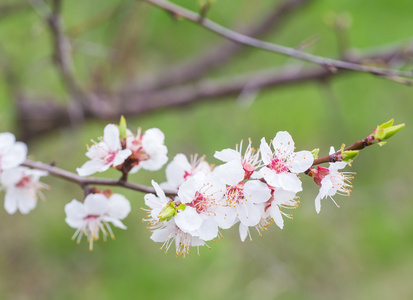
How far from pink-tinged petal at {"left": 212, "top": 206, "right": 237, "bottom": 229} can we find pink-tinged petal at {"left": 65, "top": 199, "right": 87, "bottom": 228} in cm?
37

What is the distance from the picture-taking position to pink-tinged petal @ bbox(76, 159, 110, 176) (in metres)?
1.08

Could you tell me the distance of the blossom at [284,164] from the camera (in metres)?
0.95

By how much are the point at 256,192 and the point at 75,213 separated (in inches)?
19.2

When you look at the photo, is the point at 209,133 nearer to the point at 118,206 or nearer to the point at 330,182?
the point at 118,206

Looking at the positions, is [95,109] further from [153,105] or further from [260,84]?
[260,84]

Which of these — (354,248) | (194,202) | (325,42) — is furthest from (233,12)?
(194,202)

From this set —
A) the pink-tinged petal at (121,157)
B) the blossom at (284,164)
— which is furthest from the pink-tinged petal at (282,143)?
the pink-tinged petal at (121,157)

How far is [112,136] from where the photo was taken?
1.12 meters

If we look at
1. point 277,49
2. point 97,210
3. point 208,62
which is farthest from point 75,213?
point 208,62

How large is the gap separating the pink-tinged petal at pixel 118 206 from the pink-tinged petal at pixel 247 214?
332 mm

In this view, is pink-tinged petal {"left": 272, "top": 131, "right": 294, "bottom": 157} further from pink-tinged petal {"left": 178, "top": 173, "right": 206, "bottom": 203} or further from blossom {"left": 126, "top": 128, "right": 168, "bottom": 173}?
blossom {"left": 126, "top": 128, "right": 168, "bottom": 173}

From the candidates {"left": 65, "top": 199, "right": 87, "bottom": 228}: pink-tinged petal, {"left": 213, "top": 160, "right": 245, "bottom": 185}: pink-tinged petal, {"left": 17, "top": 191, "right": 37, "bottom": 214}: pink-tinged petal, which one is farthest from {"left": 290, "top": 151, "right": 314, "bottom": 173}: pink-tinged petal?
{"left": 17, "top": 191, "right": 37, "bottom": 214}: pink-tinged petal

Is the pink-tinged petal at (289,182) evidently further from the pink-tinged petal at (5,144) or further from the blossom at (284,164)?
the pink-tinged petal at (5,144)

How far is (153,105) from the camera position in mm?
2342
